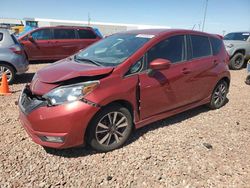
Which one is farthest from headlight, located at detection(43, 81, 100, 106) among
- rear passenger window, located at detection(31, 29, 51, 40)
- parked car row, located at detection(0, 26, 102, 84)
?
rear passenger window, located at detection(31, 29, 51, 40)

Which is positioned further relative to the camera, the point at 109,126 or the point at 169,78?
the point at 169,78

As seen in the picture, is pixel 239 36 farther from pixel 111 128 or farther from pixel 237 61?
pixel 111 128

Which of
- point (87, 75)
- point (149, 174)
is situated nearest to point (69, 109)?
point (87, 75)

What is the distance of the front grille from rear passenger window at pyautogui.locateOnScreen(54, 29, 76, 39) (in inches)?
322

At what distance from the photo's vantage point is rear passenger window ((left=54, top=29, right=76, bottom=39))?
11.4m

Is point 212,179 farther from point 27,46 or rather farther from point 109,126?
point 27,46

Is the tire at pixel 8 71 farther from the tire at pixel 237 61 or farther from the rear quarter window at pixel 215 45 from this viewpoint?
the tire at pixel 237 61

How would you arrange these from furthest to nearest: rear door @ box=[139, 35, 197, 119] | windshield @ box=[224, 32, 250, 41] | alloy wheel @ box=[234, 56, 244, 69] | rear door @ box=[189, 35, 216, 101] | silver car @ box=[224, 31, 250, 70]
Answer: windshield @ box=[224, 32, 250, 41] < alloy wheel @ box=[234, 56, 244, 69] < silver car @ box=[224, 31, 250, 70] < rear door @ box=[189, 35, 216, 101] < rear door @ box=[139, 35, 197, 119]

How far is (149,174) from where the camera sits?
10.4 feet

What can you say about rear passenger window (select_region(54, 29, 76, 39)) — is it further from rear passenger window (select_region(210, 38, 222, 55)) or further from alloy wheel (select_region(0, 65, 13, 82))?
rear passenger window (select_region(210, 38, 222, 55))

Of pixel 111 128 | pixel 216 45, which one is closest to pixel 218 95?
pixel 216 45

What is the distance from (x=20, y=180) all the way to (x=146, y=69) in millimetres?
2220

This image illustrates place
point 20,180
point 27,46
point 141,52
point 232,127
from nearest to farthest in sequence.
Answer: point 20,180 < point 141,52 < point 232,127 < point 27,46

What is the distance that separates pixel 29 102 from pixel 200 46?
3252mm
